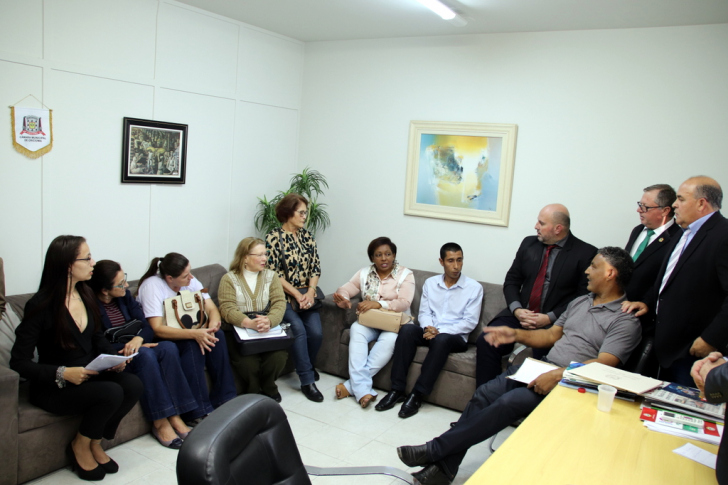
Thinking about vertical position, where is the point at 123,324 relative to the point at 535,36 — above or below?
below

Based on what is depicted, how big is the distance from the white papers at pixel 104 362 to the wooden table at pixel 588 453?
208 centimetres

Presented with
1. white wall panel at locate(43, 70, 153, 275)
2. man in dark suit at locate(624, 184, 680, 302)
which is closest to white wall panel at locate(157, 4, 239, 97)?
white wall panel at locate(43, 70, 153, 275)

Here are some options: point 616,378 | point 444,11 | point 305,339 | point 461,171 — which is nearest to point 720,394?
point 616,378

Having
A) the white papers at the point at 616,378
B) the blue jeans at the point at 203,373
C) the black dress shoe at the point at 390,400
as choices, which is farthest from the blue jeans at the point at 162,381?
the white papers at the point at 616,378

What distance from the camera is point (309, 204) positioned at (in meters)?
5.67

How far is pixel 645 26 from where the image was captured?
4285mm

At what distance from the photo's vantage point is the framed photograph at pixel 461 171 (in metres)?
4.96

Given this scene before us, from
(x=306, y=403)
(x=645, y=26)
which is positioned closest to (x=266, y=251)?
(x=306, y=403)

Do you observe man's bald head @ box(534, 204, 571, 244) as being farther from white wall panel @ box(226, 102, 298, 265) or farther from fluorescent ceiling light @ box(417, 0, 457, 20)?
white wall panel @ box(226, 102, 298, 265)

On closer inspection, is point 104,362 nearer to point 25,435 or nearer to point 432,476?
point 25,435

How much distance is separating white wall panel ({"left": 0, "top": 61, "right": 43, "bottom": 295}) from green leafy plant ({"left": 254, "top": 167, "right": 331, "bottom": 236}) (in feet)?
6.84

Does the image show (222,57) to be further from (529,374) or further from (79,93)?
(529,374)

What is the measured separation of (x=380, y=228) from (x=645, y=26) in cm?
288

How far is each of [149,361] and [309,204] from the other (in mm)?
2625
